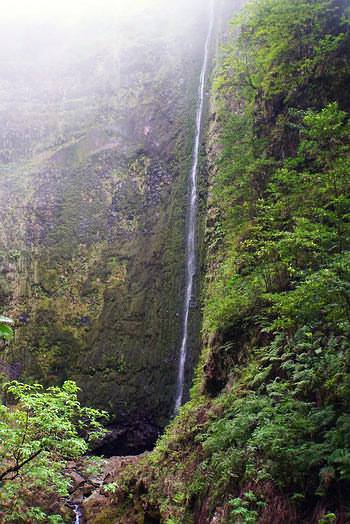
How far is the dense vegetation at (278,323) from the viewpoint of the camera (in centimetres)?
412

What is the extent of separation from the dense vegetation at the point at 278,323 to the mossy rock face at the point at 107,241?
3.80 metres

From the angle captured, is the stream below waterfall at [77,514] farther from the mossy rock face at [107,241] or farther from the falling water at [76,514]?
the mossy rock face at [107,241]

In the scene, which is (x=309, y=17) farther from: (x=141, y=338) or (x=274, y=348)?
(x=141, y=338)

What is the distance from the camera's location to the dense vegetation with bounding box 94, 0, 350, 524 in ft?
13.5

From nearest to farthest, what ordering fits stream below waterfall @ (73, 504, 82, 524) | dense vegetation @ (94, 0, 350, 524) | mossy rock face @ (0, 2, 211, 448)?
dense vegetation @ (94, 0, 350, 524)
stream below waterfall @ (73, 504, 82, 524)
mossy rock face @ (0, 2, 211, 448)

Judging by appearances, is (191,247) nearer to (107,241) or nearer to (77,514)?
(107,241)

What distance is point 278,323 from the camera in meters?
5.11

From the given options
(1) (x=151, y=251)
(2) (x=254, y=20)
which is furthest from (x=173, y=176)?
(2) (x=254, y=20)

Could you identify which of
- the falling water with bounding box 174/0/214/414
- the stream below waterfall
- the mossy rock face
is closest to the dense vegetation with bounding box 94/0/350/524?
the stream below waterfall

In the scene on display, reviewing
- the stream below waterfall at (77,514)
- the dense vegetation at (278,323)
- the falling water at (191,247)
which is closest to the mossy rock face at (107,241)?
the falling water at (191,247)

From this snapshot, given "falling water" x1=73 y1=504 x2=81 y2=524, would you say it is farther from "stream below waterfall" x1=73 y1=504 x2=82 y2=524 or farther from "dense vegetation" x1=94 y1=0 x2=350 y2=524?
"dense vegetation" x1=94 y1=0 x2=350 y2=524

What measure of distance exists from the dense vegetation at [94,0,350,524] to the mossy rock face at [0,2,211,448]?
3.80 m

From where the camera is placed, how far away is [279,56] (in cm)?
880

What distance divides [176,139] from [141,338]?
27.7 ft
